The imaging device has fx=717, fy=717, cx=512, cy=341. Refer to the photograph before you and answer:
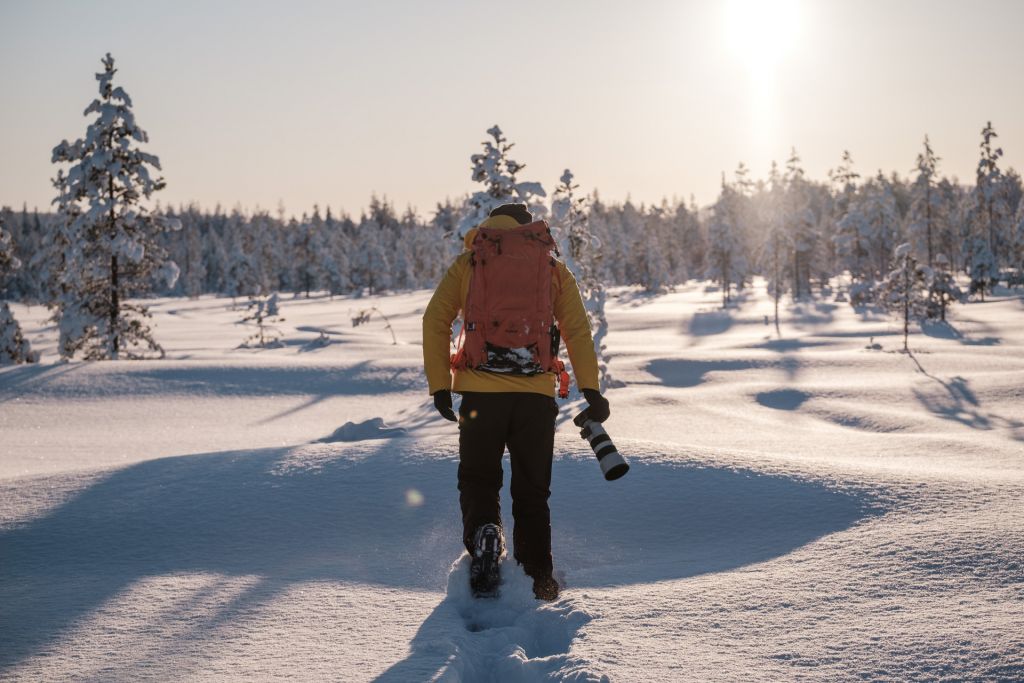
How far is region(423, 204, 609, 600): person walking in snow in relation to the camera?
150 inches

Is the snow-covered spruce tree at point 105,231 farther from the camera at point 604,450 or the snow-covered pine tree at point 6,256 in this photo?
the camera at point 604,450

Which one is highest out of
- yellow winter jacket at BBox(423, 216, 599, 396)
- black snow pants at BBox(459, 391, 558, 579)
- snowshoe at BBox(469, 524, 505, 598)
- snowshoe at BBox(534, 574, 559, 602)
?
yellow winter jacket at BBox(423, 216, 599, 396)

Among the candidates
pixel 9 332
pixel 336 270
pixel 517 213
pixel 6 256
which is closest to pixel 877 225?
pixel 336 270

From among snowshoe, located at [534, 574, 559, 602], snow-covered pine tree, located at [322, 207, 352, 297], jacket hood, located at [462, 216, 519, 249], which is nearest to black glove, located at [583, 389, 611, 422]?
snowshoe, located at [534, 574, 559, 602]

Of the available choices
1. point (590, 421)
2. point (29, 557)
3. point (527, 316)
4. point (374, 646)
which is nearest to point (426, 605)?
point (374, 646)

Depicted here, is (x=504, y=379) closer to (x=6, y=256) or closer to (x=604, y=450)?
(x=604, y=450)

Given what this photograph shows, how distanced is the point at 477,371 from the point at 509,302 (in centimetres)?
42

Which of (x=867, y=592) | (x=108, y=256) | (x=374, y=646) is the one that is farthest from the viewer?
(x=108, y=256)

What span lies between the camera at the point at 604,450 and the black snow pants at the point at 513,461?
229 millimetres

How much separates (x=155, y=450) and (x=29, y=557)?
216 inches

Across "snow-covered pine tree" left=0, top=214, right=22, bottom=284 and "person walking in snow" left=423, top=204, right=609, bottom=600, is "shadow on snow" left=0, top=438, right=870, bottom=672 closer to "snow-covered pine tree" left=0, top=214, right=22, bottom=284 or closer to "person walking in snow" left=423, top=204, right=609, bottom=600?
"person walking in snow" left=423, top=204, right=609, bottom=600

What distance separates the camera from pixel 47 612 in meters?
3.52

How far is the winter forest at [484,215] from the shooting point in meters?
20.2

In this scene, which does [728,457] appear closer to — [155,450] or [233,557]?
[233,557]
